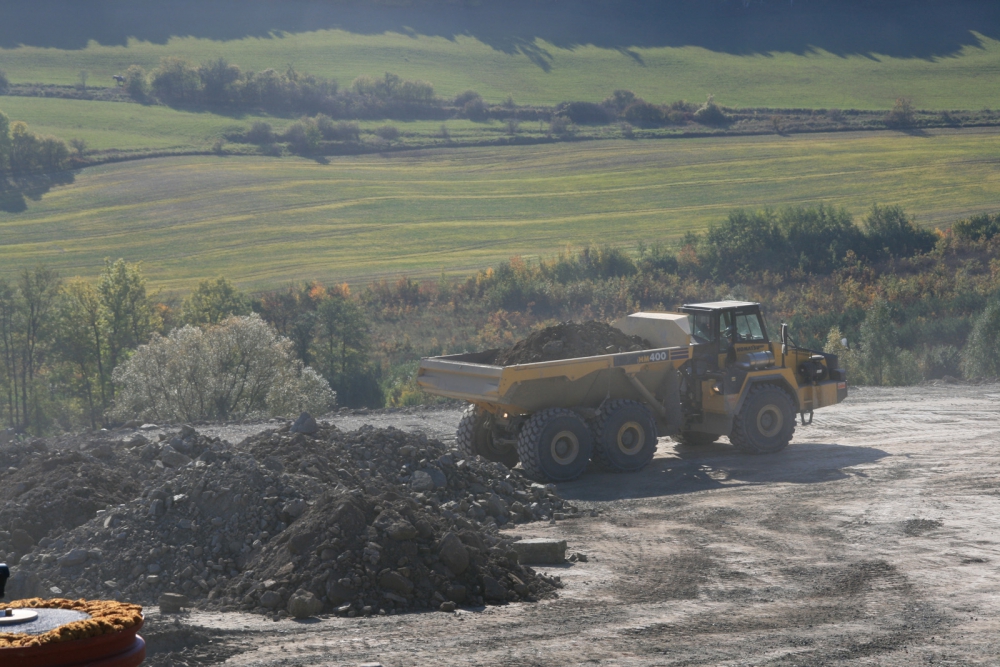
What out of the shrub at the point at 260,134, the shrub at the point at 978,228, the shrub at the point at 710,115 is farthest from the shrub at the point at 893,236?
the shrub at the point at 260,134

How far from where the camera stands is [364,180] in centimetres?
7225

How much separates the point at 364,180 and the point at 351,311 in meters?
33.4

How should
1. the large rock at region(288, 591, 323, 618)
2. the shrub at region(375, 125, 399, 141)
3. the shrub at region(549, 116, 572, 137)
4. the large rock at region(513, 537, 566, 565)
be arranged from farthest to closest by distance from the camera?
the shrub at region(549, 116, 572, 137), the shrub at region(375, 125, 399, 141), the large rock at region(513, 537, 566, 565), the large rock at region(288, 591, 323, 618)

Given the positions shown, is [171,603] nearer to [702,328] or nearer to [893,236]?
[702,328]

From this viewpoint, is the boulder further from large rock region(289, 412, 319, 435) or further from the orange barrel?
the orange barrel

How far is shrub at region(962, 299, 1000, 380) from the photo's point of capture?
2823 cm

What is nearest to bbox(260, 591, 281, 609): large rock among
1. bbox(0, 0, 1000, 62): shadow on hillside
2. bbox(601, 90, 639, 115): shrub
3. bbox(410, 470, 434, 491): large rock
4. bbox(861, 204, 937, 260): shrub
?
bbox(410, 470, 434, 491): large rock

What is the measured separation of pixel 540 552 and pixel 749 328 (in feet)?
24.8

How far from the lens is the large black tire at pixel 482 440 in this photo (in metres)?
16.8

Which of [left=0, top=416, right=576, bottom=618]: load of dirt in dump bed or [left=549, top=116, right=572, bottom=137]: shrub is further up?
[left=549, top=116, right=572, bottom=137]: shrub

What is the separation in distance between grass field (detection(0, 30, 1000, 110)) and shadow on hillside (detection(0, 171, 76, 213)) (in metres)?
23.1

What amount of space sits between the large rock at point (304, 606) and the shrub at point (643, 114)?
8013 cm

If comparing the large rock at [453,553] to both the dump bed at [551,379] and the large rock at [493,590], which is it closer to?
the large rock at [493,590]

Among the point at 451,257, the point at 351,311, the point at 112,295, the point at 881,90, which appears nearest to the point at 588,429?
the point at 351,311
